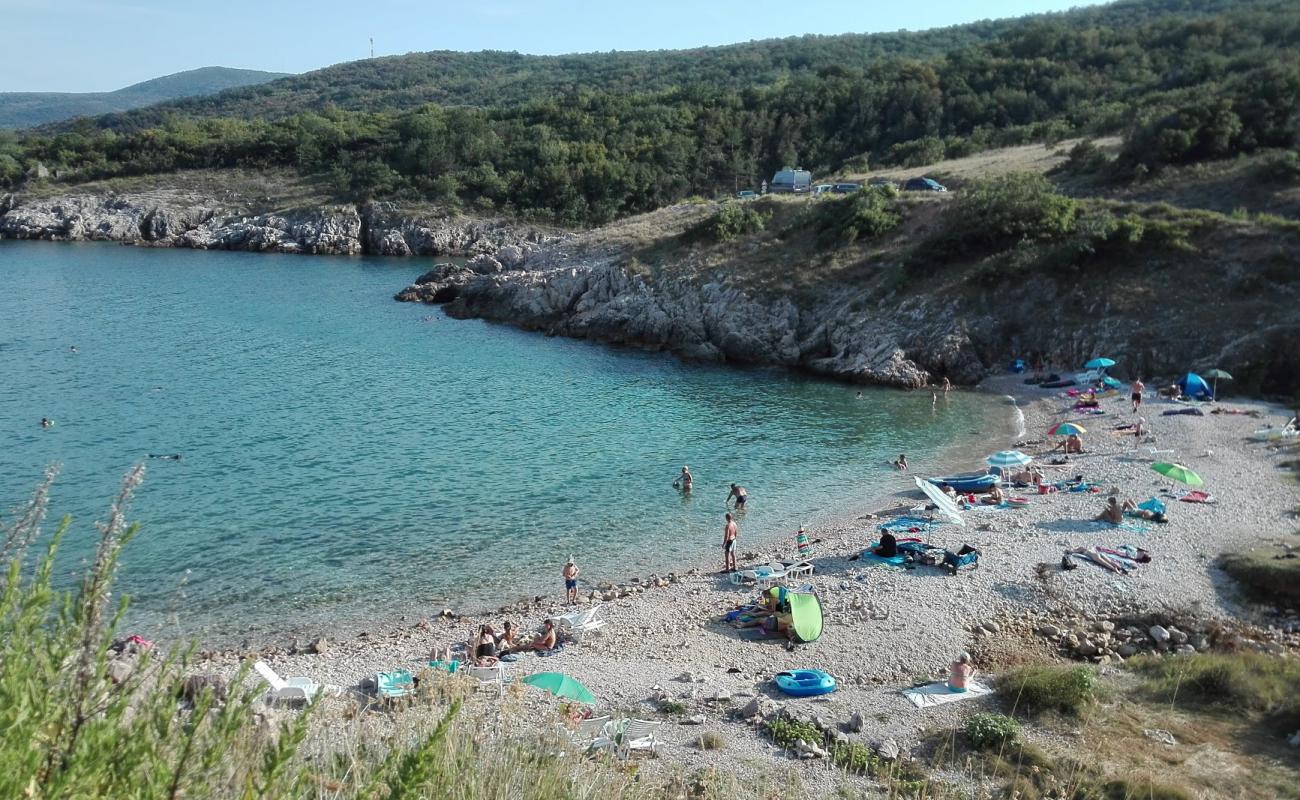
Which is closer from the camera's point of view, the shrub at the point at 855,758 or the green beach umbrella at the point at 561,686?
the shrub at the point at 855,758

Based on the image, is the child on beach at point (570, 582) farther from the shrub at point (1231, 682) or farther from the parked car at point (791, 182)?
the parked car at point (791, 182)

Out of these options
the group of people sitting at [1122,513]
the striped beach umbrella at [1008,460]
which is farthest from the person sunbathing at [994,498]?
the group of people sitting at [1122,513]

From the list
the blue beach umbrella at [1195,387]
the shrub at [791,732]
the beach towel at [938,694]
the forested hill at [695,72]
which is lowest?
the beach towel at [938,694]

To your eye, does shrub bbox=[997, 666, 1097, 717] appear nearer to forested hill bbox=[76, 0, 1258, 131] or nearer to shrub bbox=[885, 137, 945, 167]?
shrub bbox=[885, 137, 945, 167]

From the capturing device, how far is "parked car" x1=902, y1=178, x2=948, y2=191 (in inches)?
2079

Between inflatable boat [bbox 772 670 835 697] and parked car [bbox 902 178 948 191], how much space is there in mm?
42509

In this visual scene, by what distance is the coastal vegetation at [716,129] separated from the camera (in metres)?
74.8

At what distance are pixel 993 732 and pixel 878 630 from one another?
15.3 ft

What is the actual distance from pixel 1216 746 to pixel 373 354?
125ft

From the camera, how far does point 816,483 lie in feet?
88.7

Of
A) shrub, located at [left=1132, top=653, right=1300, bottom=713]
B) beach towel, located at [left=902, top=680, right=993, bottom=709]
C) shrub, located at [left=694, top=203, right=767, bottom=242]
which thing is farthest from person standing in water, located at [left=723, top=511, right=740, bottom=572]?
shrub, located at [left=694, top=203, right=767, bottom=242]

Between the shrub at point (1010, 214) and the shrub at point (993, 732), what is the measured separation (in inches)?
1295

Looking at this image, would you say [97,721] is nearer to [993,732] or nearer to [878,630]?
[993,732]

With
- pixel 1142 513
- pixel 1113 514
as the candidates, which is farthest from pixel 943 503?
pixel 1142 513
